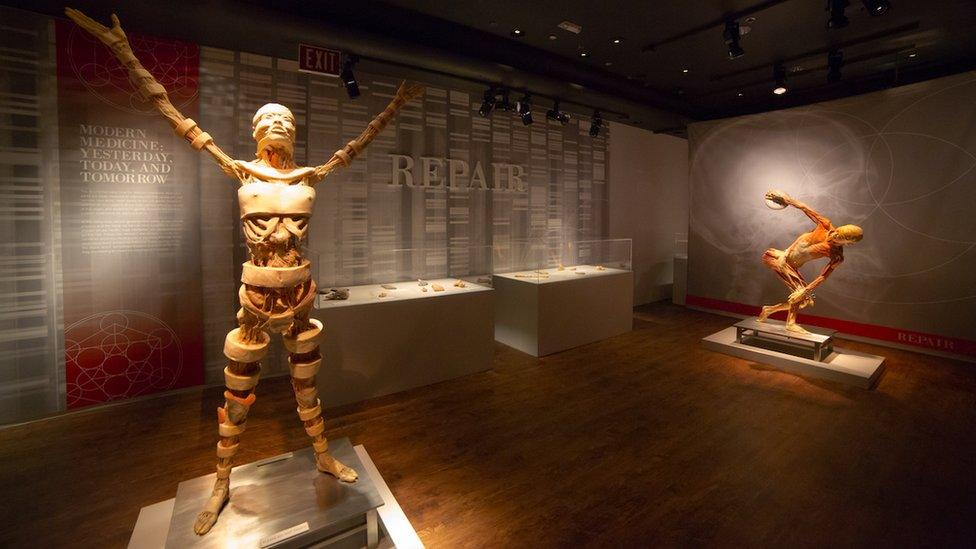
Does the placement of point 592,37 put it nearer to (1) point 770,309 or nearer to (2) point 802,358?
(1) point 770,309

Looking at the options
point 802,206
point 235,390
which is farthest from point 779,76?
point 235,390

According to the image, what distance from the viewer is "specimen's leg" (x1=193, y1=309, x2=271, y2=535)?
6.49 ft

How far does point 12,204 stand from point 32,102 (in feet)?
2.52

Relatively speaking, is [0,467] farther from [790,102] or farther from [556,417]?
[790,102]

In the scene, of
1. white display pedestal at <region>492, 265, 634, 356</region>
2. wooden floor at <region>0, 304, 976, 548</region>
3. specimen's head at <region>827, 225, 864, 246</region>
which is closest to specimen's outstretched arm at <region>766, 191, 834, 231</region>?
specimen's head at <region>827, 225, 864, 246</region>

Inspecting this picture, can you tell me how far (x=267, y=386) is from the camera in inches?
159

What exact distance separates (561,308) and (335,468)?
340 cm

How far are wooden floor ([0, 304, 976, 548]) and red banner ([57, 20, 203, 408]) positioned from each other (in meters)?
0.36

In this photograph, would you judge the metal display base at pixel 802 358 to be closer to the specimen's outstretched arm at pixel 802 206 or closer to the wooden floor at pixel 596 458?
the wooden floor at pixel 596 458

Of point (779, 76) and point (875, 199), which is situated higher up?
point (779, 76)

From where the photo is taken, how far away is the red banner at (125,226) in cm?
339

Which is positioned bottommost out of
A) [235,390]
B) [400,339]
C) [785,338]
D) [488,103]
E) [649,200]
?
[785,338]

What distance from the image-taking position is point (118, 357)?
3609 millimetres

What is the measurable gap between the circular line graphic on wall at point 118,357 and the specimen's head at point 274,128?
265 cm
